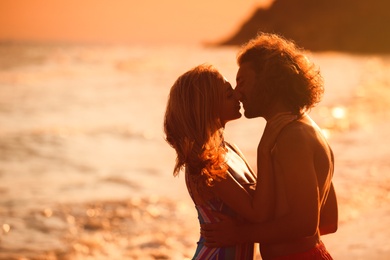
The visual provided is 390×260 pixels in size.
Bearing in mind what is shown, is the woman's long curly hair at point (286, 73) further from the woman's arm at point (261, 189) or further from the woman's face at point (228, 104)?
the woman's face at point (228, 104)

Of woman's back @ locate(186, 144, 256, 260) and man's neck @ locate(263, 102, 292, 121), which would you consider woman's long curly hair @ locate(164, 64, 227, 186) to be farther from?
man's neck @ locate(263, 102, 292, 121)

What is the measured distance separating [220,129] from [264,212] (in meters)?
0.61

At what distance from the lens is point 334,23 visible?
387ft

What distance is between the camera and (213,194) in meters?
3.40

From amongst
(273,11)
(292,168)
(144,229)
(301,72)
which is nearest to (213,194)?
(292,168)

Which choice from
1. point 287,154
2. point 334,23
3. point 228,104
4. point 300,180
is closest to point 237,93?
point 228,104

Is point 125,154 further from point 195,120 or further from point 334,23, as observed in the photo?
point 334,23

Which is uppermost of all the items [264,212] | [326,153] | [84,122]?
[84,122]

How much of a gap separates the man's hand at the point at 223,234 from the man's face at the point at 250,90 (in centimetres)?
60

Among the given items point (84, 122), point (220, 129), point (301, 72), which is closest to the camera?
point (301, 72)

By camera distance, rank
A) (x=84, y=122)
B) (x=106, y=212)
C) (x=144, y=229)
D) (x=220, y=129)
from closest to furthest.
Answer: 1. (x=220, y=129)
2. (x=144, y=229)
3. (x=106, y=212)
4. (x=84, y=122)

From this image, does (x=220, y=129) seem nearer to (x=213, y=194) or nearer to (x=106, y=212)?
(x=213, y=194)

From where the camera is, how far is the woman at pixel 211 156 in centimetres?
329

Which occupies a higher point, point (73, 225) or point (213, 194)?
point (73, 225)
